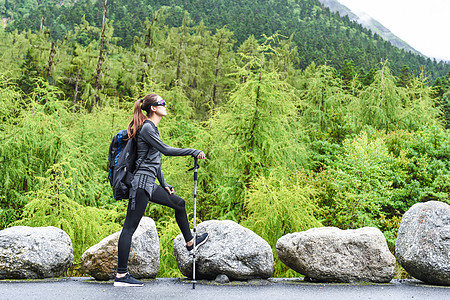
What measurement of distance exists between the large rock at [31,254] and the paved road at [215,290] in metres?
0.21

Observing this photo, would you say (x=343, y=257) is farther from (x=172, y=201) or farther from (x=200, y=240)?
(x=172, y=201)

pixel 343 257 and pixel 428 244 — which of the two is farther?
pixel 343 257

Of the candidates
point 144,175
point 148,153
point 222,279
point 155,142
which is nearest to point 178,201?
point 144,175

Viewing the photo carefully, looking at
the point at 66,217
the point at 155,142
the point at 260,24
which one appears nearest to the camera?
the point at 155,142

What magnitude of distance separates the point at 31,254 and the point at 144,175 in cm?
226

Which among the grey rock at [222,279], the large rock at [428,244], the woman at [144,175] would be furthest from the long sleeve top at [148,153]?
the large rock at [428,244]

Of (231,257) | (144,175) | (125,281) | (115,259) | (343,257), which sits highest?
(144,175)

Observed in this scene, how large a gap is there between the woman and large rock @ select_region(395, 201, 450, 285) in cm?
346

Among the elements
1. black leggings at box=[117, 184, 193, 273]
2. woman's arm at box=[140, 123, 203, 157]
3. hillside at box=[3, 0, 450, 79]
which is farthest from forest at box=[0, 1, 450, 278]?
hillside at box=[3, 0, 450, 79]

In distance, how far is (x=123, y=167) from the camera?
17.1 feet

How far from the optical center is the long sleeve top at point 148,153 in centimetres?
512

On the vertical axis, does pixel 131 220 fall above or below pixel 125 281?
above

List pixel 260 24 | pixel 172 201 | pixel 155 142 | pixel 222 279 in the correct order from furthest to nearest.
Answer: pixel 260 24 < pixel 222 279 < pixel 172 201 < pixel 155 142

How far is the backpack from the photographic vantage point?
17.0 feet
